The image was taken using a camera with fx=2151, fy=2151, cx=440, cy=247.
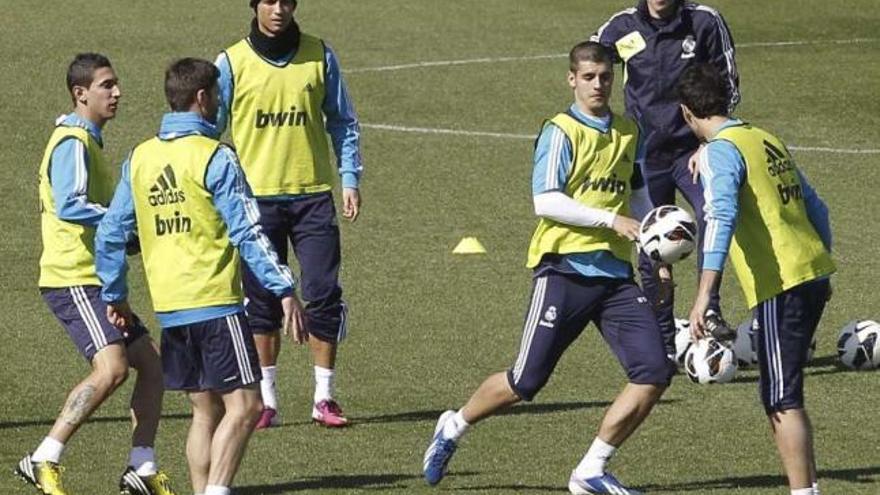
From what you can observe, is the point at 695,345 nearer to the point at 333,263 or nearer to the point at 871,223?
the point at 333,263

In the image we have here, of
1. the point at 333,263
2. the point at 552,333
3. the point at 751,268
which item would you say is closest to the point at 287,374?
the point at 333,263

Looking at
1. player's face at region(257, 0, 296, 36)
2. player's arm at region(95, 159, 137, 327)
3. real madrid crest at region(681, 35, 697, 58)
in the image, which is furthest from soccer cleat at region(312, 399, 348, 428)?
real madrid crest at region(681, 35, 697, 58)

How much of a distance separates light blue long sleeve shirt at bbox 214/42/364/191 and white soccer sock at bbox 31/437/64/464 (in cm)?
237

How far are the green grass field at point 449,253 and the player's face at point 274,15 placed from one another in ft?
7.71

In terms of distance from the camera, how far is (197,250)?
10070 millimetres

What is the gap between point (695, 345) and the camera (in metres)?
13.8

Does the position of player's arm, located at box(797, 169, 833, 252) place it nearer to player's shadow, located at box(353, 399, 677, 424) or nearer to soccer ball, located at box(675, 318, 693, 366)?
player's shadow, located at box(353, 399, 677, 424)

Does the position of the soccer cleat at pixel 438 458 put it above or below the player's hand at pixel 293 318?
below

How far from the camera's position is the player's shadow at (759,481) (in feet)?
36.6

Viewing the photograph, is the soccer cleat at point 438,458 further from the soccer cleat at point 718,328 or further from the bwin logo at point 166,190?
the soccer cleat at point 718,328

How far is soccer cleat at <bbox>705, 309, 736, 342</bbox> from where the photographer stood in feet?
46.2

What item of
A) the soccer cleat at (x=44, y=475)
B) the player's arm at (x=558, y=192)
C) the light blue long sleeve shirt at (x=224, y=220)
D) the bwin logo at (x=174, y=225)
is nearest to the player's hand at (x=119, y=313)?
the light blue long sleeve shirt at (x=224, y=220)

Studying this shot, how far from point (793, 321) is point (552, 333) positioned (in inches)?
50.5

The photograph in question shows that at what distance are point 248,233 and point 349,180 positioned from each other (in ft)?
10.6
